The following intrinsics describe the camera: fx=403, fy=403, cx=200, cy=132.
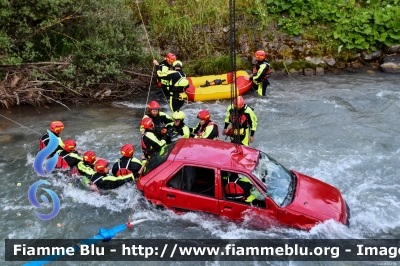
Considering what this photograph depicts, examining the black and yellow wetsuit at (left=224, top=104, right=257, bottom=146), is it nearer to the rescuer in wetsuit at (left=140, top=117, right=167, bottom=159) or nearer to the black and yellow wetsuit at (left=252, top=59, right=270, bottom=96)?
the rescuer in wetsuit at (left=140, top=117, right=167, bottom=159)

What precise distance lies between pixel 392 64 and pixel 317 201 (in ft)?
33.2

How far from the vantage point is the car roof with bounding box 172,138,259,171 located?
6.70 meters

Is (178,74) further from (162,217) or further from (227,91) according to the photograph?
(162,217)

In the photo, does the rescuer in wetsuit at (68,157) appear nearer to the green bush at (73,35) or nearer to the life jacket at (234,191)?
the life jacket at (234,191)

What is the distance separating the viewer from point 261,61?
1238cm

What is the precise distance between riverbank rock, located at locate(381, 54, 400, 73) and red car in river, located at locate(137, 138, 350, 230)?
9294 millimetres

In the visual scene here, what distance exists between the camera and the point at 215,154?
22.5 ft

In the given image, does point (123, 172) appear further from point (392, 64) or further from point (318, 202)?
point (392, 64)

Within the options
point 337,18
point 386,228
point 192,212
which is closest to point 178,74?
point 192,212

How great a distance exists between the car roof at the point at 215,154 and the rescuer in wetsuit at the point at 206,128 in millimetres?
1205

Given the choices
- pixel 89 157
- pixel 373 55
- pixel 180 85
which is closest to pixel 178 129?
pixel 89 157

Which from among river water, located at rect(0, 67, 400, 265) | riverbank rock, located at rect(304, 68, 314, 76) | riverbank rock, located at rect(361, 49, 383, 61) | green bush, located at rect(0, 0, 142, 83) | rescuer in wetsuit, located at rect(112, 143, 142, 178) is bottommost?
river water, located at rect(0, 67, 400, 265)

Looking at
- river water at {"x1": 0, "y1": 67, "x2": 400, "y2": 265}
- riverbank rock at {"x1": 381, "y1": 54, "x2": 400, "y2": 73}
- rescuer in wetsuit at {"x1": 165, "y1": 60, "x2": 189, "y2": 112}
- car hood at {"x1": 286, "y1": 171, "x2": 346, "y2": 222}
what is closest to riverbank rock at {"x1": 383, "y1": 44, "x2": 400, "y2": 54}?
riverbank rock at {"x1": 381, "y1": 54, "x2": 400, "y2": 73}

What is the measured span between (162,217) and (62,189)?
257cm
